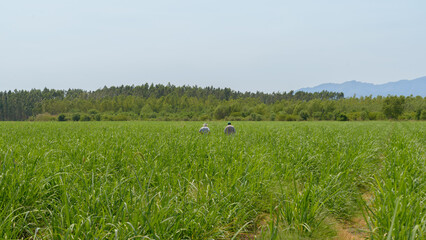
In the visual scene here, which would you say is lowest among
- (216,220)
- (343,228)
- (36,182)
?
(343,228)

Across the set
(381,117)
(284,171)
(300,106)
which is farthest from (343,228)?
(300,106)

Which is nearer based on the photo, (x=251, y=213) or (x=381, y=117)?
(x=251, y=213)

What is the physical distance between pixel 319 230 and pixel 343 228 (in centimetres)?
58

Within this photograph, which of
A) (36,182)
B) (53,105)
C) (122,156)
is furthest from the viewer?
(53,105)

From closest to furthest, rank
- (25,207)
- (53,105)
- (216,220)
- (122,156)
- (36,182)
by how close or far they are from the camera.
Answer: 1. (216,220)
2. (25,207)
3. (36,182)
4. (122,156)
5. (53,105)

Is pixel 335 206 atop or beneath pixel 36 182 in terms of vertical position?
beneath

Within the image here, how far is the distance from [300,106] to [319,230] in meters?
100

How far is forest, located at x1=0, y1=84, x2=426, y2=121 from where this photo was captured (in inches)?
2911

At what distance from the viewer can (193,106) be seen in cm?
11531

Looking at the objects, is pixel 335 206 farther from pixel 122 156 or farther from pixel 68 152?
pixel 68 152

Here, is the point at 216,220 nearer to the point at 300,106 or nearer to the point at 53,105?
the point at 300,106

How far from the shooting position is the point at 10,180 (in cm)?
272

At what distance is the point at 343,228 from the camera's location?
288cm

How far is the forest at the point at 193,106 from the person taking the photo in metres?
73.9
